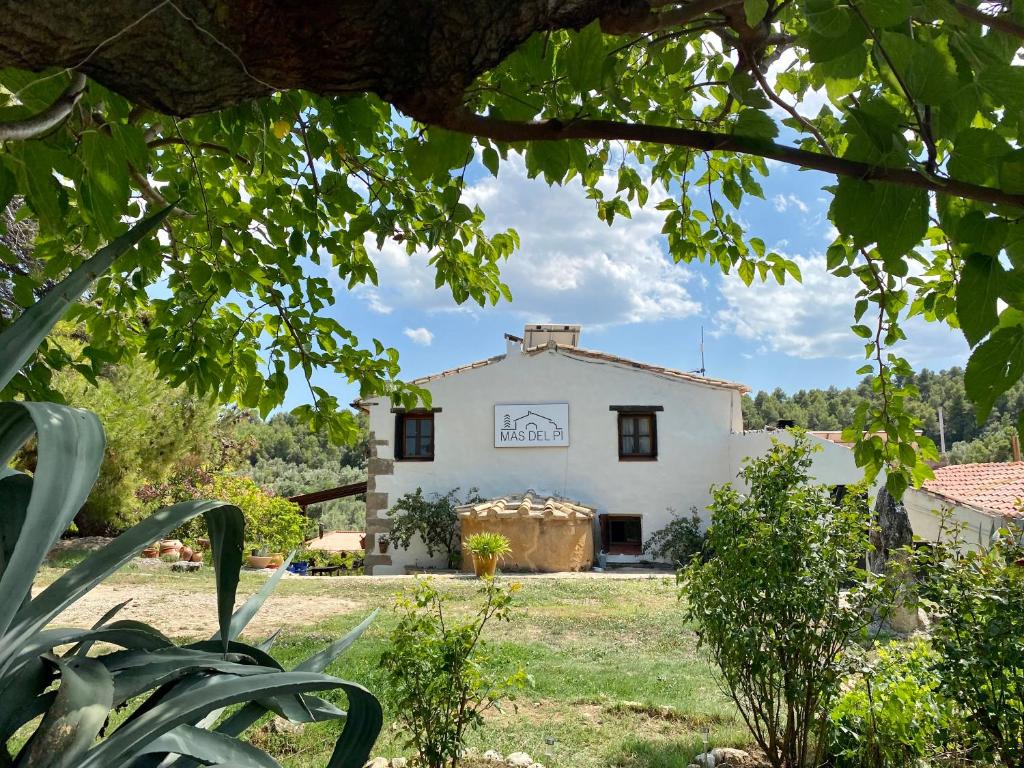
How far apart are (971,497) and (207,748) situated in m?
10.3

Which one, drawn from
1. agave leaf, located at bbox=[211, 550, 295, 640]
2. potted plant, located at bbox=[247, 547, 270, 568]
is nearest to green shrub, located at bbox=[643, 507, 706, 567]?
potted plant, located at bbox=[247, 547, 270, 568]

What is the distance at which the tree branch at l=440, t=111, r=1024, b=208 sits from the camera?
86cm

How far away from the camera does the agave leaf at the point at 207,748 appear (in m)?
0.80

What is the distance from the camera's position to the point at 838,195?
89cm

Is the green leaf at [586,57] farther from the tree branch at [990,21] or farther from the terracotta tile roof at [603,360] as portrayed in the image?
the terracotta tile roof at [603,360]

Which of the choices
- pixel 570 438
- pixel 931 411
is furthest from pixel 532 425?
pixel 931 411

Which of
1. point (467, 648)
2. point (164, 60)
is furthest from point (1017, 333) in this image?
point (467, 648)

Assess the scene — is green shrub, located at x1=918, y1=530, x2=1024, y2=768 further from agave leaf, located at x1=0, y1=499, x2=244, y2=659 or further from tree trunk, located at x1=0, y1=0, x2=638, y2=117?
agave leaf, located at x1=0, y1=499, x2=244, y2=659

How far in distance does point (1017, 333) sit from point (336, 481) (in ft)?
118

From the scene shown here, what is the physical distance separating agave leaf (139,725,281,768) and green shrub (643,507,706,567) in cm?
1265

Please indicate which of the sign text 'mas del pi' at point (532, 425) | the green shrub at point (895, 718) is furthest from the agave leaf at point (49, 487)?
the sign text 'mas del pi' at point (532, 425)

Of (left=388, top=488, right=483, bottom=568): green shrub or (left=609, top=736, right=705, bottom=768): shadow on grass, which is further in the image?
(left=388, top=488, right=483, bottom=568): green shrub

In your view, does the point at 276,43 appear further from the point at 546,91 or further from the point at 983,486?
the point at 983,486

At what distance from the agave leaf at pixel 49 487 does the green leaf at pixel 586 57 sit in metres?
0.87
